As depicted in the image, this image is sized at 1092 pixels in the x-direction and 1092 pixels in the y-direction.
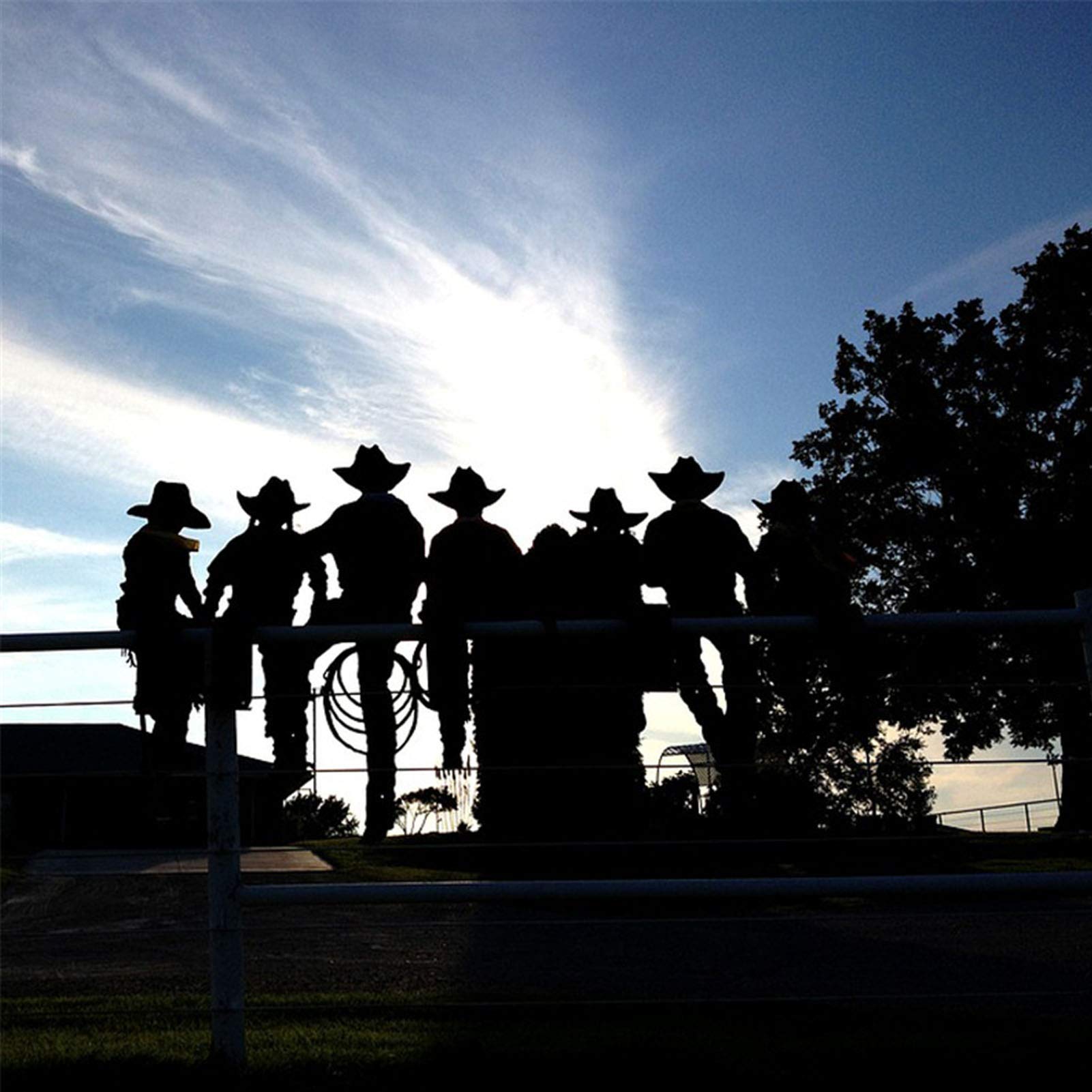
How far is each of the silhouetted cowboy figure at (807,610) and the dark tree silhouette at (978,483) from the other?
50.8ft

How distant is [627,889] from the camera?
347 centimetres

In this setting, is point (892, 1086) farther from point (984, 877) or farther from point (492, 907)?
point (492, 907)

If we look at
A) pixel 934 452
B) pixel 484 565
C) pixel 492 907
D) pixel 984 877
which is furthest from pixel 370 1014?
pixel 934 452

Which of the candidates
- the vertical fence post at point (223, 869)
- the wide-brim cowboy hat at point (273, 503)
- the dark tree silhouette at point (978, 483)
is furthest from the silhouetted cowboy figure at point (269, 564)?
the dark tree silhouette at point (978, 483)

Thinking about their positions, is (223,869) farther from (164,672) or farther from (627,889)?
(627,889)

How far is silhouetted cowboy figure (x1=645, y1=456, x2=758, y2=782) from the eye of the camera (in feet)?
15.4

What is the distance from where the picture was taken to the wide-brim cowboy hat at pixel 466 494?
5.88 metres

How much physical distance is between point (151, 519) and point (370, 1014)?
2.40m

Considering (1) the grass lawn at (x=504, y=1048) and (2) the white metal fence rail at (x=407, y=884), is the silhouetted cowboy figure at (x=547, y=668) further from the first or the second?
(1) the grass lawn at (x=504, y=1048)

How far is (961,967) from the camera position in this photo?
6922 millimetres

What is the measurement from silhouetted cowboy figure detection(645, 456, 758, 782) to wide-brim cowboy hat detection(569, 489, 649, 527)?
218 mm

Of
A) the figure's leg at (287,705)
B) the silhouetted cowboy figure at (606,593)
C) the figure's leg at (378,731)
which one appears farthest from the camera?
the silhouetted cowboy figure at (606,593)

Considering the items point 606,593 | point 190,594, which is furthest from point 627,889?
point 190,594

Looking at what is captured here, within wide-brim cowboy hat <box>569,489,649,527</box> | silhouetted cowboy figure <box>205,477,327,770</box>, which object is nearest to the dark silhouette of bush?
silhouetted cowboy figure <box>205,477,327,770</box>
